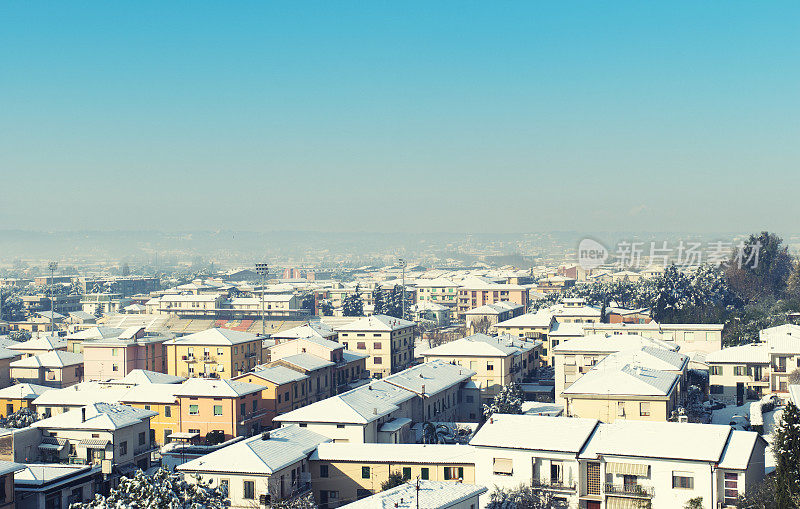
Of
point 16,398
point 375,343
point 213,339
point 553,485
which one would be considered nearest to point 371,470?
point 553,485

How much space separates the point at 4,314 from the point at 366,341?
60.4 metres

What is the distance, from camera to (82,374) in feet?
179

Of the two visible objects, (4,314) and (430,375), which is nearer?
(430,375)

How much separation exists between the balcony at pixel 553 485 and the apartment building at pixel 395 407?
8.17 meters

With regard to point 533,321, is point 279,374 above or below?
below

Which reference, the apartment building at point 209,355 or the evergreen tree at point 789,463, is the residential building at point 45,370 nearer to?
the apartment building at point 209,355

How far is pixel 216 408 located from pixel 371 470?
12.8m

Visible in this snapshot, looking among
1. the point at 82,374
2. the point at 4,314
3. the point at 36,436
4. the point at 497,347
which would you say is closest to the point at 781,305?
the point at 497,347

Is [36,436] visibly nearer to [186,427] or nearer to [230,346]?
[186,427]

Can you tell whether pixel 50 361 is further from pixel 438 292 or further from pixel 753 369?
pixel 438 292

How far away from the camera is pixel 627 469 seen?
24594 millimetres

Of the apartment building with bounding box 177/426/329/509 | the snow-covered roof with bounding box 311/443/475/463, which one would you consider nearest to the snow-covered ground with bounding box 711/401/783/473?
the snow-covered roof with bounding box 311/443/475/463

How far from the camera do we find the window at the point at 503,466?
2583cm

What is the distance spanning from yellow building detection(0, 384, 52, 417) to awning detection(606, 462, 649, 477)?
101ft
